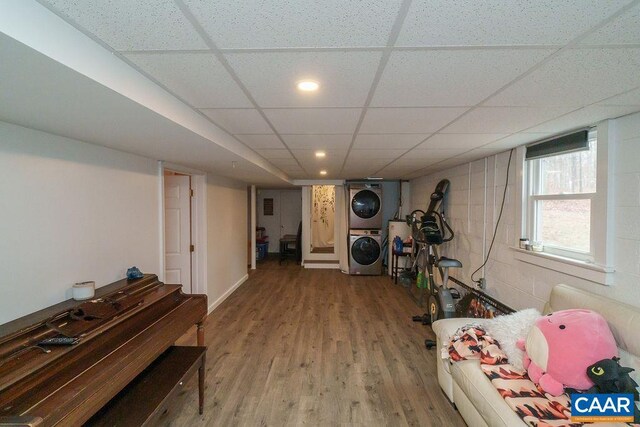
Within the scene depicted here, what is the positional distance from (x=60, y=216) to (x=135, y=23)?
5.35ft

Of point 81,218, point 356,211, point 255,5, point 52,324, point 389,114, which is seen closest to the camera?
point 255,5

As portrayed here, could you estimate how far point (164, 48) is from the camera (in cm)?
110

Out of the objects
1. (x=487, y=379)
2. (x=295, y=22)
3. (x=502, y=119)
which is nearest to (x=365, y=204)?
(x=502, y=119)

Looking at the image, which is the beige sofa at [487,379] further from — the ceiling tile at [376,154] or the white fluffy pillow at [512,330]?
the ceiling tile at [376,154]

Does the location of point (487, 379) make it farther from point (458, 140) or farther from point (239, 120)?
point (239, 120)

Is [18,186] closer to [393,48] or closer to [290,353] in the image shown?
[393,48]

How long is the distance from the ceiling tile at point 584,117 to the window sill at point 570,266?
98cm

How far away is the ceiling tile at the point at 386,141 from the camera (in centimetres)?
241

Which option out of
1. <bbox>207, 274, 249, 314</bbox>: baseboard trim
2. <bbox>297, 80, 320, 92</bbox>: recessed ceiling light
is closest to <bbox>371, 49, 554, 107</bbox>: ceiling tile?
<bbox>297, 80, 320, 92</bbox>: recessed ceiling light

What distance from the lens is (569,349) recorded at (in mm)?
1563

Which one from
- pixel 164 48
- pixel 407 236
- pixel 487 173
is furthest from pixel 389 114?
pixel 407 236

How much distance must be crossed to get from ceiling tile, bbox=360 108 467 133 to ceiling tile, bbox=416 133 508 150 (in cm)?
27

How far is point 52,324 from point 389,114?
2.37m

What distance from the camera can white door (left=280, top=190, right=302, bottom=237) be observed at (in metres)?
8.84
